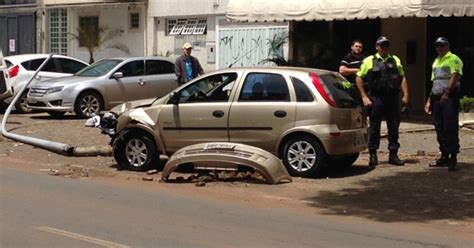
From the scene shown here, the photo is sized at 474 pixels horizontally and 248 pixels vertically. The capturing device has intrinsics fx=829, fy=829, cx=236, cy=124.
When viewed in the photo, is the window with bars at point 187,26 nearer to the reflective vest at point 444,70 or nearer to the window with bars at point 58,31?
the window with bars at point 58,31

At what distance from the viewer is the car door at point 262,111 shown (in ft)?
37.8

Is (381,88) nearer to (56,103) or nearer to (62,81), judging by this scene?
(56,103)

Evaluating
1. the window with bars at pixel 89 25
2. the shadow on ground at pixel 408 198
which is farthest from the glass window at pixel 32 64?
the shadow on ground at pixel 408 198

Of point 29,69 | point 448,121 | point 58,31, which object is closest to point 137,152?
point 448,121

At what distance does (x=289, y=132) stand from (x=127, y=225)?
3744 mm

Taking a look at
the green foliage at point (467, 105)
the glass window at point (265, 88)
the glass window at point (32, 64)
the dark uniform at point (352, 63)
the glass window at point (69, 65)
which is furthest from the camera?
the glass window at point (69, 65)

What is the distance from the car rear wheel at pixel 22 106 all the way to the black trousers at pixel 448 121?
12140 millimetres

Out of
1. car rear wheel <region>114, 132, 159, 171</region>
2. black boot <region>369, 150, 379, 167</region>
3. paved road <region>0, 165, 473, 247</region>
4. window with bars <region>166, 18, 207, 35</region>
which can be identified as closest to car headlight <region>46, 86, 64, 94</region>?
car rear wheel <region>114, 132, 159, 171</region>

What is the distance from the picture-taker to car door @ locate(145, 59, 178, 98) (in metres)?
20.3

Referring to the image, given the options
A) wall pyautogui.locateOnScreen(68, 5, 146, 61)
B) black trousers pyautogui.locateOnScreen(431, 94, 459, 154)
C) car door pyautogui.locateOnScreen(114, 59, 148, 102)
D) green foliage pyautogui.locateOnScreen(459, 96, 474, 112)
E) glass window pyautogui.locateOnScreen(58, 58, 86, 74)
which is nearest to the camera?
black trousers pyautogui.locateOnScreen(431, 94, 459, 154)

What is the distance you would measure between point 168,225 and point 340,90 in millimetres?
4249

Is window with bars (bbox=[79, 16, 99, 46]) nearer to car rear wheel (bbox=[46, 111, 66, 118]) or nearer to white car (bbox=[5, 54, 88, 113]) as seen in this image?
white car (bbox=[5, 54, 88, 113])

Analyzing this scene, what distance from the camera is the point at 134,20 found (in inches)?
1136

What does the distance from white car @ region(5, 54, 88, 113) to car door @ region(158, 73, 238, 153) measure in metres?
9.73
